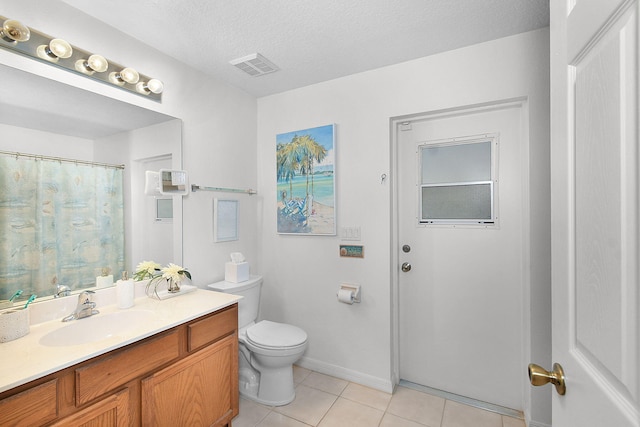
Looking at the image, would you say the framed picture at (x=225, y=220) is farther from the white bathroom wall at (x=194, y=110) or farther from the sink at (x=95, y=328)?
the sink at (x=95, y=328)

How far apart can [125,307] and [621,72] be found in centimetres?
208

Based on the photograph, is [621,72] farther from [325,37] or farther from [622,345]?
[325,37]

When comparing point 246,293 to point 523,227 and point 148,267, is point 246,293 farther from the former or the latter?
point 523,227

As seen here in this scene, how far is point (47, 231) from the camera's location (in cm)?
150

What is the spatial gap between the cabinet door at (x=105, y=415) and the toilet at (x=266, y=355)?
2.83 ft

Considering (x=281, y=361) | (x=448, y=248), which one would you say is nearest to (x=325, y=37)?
(x=448, y=248)

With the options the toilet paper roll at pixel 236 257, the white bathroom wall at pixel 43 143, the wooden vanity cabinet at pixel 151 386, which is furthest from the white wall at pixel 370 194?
the white bathroom wall at pixel 43 143

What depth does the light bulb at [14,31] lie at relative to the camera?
130cm

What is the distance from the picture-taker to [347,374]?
7.84ft

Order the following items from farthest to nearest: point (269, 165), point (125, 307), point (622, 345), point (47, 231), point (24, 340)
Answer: point (269, 165) < point (125, 307) < point (47, 231) < point (24, 340) < point (622, 345)

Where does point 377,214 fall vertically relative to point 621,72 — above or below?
below

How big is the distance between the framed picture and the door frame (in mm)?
1306

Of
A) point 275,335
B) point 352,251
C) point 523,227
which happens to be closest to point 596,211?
point 523,227

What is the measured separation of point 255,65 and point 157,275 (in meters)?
1.62
